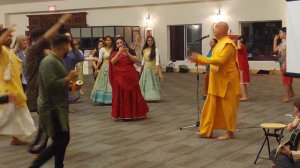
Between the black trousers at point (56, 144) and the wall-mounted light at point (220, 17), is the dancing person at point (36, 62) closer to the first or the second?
the black trousers at point (56, 144)

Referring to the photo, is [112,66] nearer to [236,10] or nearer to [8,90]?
[8,90]

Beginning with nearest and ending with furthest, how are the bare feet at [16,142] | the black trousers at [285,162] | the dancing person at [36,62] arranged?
the black trousers at [285,162] → the dancing person at [36,62] → the bare feet at [16,142]

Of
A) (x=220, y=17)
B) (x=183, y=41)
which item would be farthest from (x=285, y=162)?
(x=183, y=41)

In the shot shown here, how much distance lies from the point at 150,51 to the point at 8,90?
15.3ft

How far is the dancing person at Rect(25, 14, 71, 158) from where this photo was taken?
494 centimetres

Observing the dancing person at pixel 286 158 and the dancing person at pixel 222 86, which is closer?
the dancing person at pixel 286 158

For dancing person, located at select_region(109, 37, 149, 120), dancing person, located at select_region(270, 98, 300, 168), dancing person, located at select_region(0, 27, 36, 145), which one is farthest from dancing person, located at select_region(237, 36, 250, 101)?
dancing person, located at select_region(270, 98, 300, 168)

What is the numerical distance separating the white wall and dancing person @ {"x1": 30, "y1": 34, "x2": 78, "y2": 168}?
1323 centimetres

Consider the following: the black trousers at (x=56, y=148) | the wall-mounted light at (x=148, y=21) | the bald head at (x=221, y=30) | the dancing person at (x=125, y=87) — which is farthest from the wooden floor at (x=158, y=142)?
the wall-mounted light at (x=148, y=21)

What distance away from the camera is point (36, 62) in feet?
18.1

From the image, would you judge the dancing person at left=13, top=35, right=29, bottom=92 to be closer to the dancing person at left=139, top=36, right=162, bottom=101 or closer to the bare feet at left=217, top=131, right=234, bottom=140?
the bare feet at left=217, top=131, right=234, bottom=140

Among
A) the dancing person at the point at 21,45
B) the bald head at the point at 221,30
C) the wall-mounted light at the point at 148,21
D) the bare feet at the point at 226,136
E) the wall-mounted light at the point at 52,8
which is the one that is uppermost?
the wall-mounted light at the point at 52,8

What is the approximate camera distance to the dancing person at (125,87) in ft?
25.5

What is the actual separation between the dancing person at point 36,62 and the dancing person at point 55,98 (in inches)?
18.8
